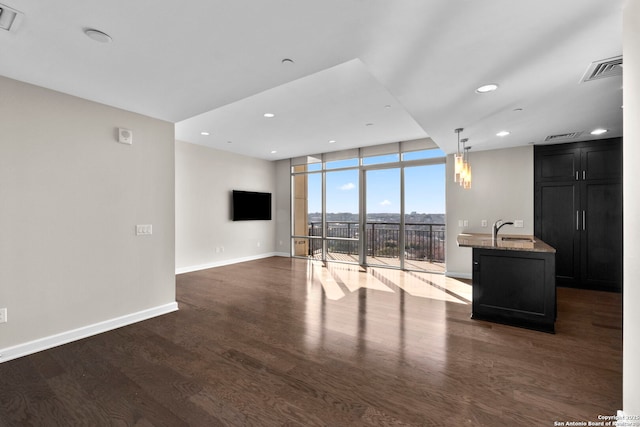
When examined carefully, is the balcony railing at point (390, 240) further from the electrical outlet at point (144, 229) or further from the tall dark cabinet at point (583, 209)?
the electrical outlet at point (144, 229)

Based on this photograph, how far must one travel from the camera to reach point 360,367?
2328mm

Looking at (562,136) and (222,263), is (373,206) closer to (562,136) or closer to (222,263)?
(562,136)

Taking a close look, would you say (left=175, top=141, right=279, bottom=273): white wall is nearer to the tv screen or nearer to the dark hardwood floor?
the tv screen

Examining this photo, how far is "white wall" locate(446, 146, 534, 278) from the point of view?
5056mm

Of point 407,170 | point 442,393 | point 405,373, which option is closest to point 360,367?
point 405,373

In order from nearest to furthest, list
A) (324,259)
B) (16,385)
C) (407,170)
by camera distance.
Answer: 1. (16,385)
2. (407,170)
3. (324,259)

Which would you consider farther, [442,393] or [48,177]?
[48,177]

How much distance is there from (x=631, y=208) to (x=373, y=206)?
5197 mm

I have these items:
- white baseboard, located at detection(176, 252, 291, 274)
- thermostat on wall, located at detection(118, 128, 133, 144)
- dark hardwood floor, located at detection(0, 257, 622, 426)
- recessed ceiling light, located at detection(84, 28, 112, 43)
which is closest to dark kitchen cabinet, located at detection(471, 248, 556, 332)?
dark hardwood floor, located at detection(0, 257, 622, 426)

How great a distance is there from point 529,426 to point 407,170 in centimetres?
502

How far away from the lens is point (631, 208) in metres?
1.51

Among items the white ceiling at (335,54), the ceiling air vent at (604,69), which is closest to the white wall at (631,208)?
the white ceiling at (335,54)

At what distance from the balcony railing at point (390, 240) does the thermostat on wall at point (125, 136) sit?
4844 mm

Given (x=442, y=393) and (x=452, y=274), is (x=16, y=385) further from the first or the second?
(x=452, y=274)
